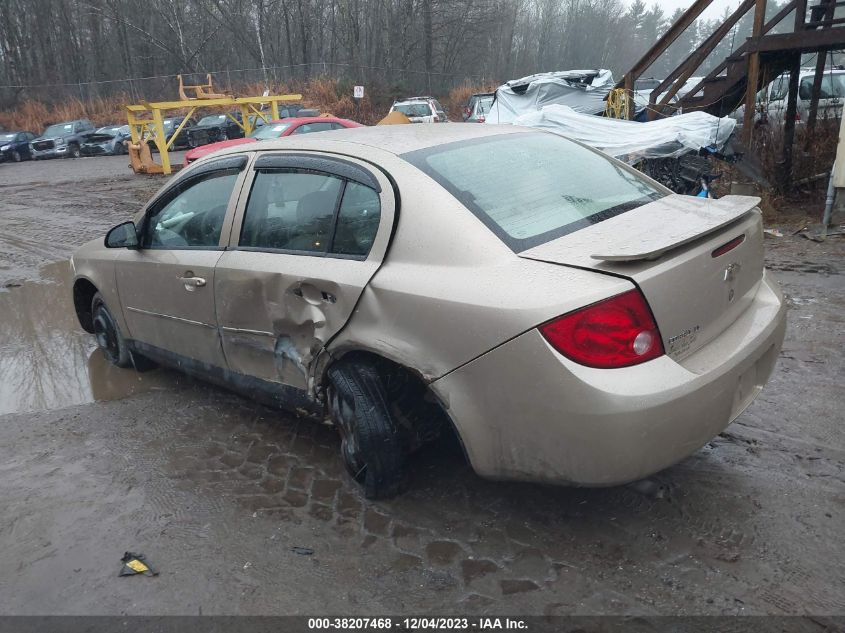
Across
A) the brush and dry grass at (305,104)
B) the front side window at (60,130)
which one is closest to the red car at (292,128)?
the brush and dry grass at (305,104)

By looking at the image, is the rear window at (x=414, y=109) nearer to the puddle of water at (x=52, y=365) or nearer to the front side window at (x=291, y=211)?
the puddle of water at (x=52, y=365)

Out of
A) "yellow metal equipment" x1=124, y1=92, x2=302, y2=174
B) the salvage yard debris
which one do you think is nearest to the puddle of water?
the salvage yard debris

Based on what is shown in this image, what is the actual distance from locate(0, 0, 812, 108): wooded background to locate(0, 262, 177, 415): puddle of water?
117 ft

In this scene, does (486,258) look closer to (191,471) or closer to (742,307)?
(742,307)

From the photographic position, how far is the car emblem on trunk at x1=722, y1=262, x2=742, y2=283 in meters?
2.75

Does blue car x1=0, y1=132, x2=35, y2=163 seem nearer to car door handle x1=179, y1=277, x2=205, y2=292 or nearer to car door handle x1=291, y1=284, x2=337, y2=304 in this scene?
car door handle x1=179, y1=277, x2=205, y2=292

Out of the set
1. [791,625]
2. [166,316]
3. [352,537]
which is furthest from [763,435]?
[166,316]

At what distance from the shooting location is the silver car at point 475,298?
240 centimetres

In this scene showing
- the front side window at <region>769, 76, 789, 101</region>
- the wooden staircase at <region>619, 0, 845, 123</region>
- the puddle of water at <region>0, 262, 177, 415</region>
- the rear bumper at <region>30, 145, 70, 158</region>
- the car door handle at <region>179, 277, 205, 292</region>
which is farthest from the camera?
the rear bumper at <region>30, 145, 70, 158</region>

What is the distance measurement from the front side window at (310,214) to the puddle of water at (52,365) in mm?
1857

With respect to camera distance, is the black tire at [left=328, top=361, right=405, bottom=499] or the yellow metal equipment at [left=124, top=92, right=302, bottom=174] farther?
the yellow metal equipment at [left=124, top=92, right=302, bottom=174]

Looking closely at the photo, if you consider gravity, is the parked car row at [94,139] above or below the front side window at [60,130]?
below

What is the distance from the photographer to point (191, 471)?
3.59 m

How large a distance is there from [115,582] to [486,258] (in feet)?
6.53
